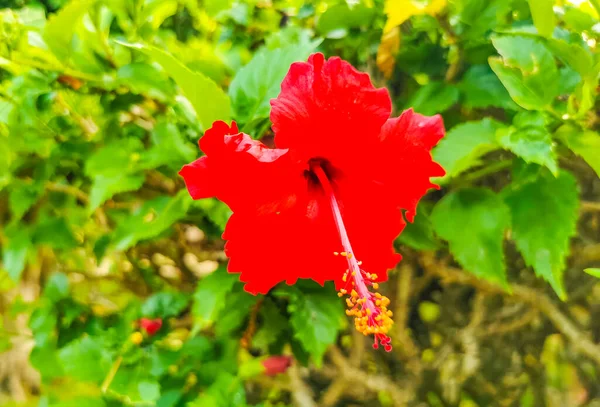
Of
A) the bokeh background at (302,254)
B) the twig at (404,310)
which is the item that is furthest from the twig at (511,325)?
the twig at (404,310)

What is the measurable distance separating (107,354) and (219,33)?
0.59 meters

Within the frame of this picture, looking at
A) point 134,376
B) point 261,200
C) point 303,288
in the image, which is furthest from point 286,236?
A: point 134,376

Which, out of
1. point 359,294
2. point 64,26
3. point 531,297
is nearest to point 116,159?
point 64,26

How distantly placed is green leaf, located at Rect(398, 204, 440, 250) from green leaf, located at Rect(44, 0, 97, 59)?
1.52ft

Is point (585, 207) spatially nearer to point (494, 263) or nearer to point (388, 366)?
point (494, 263)

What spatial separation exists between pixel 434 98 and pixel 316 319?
0.32 metres

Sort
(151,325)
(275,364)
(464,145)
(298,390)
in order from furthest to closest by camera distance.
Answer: (298,390)
(275,364)
(151,325)
(464,145)

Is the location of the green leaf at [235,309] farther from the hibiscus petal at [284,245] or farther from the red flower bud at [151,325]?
the hibiscus petal at [284,245]

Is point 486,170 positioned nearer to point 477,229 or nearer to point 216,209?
point 477,229

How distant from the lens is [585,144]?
0.50 m

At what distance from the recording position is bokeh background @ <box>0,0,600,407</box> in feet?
1.77

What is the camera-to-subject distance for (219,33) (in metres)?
0.92

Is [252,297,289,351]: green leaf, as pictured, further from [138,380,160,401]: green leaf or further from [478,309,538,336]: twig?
[478,309,538,336]: twig

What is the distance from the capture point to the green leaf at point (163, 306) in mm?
764
